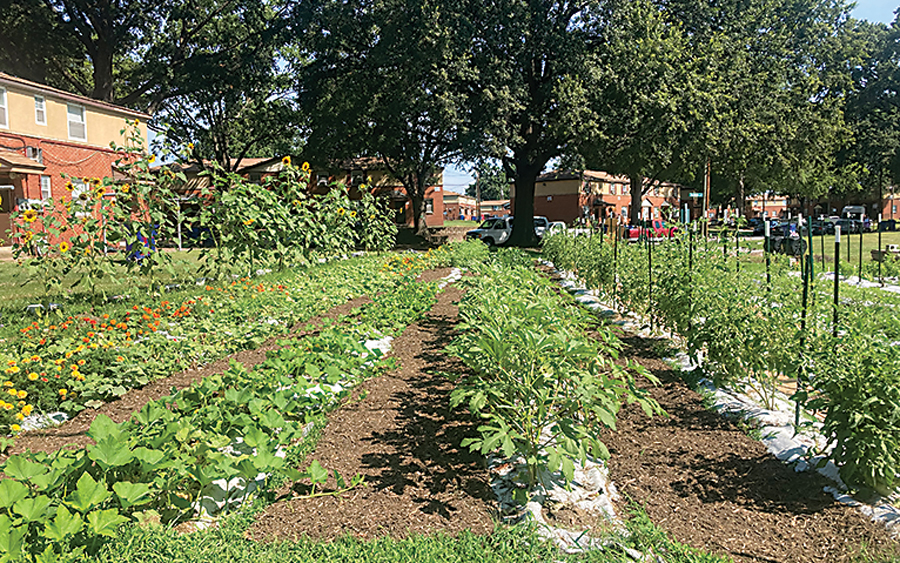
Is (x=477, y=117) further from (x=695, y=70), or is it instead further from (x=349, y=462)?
(x=349, y=462)

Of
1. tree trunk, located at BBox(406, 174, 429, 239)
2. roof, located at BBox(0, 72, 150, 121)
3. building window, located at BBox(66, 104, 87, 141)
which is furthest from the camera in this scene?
tree trunk, located at BBox(406, 174, 429, 239)

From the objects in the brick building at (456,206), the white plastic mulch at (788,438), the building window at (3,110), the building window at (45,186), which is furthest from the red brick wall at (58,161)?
the brick building at (456,206)

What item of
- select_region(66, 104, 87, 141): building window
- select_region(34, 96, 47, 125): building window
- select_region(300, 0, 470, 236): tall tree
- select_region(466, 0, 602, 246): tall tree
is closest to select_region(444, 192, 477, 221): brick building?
select_region(300, 0, 470, 236): tall tree

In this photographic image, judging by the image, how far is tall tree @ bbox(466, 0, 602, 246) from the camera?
20.9m

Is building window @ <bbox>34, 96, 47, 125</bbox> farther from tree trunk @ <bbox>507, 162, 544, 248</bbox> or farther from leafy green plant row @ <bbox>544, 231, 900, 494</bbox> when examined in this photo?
leafy green plant row @ <bbox>544, 231, 900, 494</bbox>

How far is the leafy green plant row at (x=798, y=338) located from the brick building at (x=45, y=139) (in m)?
19.4

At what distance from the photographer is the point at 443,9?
21234mm

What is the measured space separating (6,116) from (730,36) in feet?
91.0

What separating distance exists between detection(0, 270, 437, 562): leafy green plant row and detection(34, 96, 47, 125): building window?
79.1 ft

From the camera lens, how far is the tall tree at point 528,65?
20.9 metres

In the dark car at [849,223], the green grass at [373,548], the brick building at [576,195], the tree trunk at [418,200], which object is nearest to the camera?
the green grass at [373,548]

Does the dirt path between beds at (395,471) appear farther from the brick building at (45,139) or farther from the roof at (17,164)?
the roof at (17,164)

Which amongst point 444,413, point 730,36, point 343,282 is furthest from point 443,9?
point 444,413

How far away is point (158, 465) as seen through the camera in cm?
274
